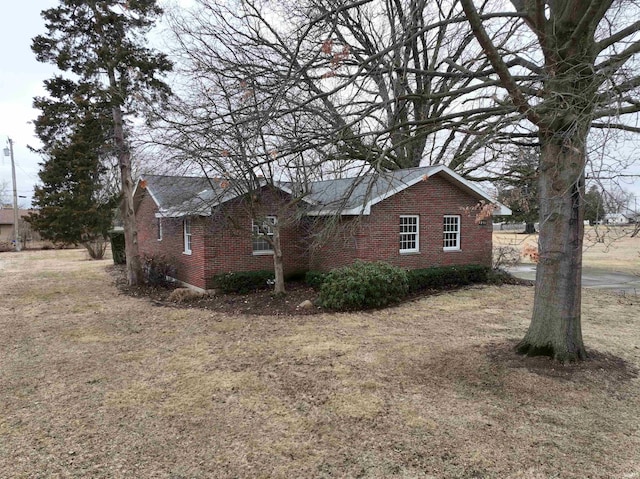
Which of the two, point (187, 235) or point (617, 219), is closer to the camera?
point (617, 219)

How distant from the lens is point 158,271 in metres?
15.3

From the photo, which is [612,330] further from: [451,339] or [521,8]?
[521,8]

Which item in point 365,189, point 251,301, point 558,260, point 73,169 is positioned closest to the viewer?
point 558,260

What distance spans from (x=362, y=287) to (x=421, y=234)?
4824 millimetres

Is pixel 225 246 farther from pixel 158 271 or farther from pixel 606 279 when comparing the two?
pixel 606 279

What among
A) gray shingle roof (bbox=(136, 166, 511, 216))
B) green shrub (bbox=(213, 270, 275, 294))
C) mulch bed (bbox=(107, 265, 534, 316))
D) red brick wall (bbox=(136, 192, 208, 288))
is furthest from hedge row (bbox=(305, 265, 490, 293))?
red brick wall (bbox=(136, 192, 208, 288))

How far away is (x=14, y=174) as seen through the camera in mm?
35375

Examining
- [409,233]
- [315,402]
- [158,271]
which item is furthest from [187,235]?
[315,402]

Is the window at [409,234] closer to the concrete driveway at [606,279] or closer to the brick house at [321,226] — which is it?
the brick house at [321,226]

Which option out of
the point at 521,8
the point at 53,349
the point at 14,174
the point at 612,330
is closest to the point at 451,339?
the point at 612,330

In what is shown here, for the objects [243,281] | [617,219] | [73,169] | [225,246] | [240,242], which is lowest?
[243,281]

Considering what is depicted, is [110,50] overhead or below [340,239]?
overhead

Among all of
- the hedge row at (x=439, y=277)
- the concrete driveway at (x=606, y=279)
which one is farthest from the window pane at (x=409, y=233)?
the concrete driveway at (x=606, y=279)

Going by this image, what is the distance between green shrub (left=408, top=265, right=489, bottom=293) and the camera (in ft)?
42.4
